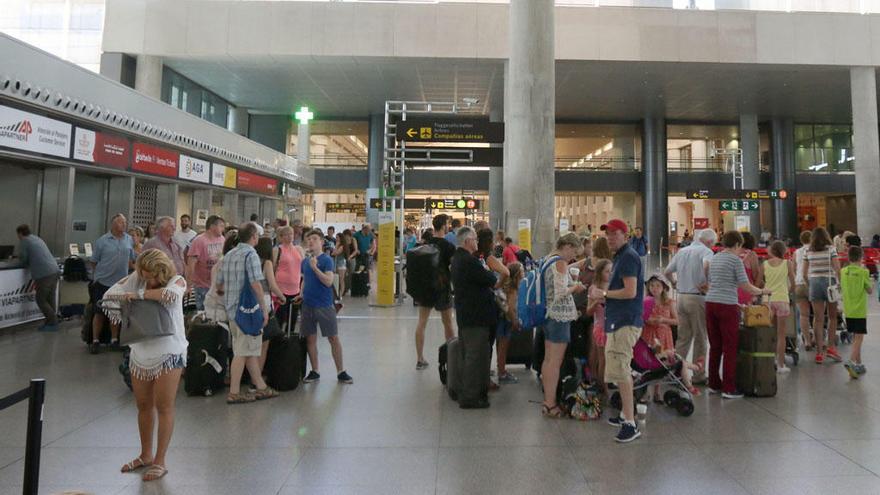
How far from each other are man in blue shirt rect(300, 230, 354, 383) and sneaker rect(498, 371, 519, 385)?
1.76 meters

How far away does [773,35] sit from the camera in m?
20.8

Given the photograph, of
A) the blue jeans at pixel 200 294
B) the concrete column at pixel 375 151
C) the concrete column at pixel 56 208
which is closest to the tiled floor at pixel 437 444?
the blue jeans at pixel 200 294

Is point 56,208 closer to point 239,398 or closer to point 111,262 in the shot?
point 111,262

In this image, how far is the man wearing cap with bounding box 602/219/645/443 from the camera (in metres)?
4.04

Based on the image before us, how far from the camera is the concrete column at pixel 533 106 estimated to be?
1493cm

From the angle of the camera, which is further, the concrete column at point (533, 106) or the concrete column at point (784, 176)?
the concrete column at point (784, 176)

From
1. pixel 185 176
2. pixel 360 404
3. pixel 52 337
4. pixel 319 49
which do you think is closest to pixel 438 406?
pixel 360 404

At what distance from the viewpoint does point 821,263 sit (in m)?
6.81

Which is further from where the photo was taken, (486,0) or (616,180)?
(616,180)

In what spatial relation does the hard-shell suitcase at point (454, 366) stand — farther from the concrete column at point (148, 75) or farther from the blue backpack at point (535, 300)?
the concrete column at point (148, 75)

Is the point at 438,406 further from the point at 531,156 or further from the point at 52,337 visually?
the point at 531,156

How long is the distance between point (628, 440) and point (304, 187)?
22.6m

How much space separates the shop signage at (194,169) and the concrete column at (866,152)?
82.8ft

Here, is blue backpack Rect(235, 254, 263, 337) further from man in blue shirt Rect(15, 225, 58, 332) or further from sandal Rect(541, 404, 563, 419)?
man in blue shirt Rect(15, 225, 58, 332)
